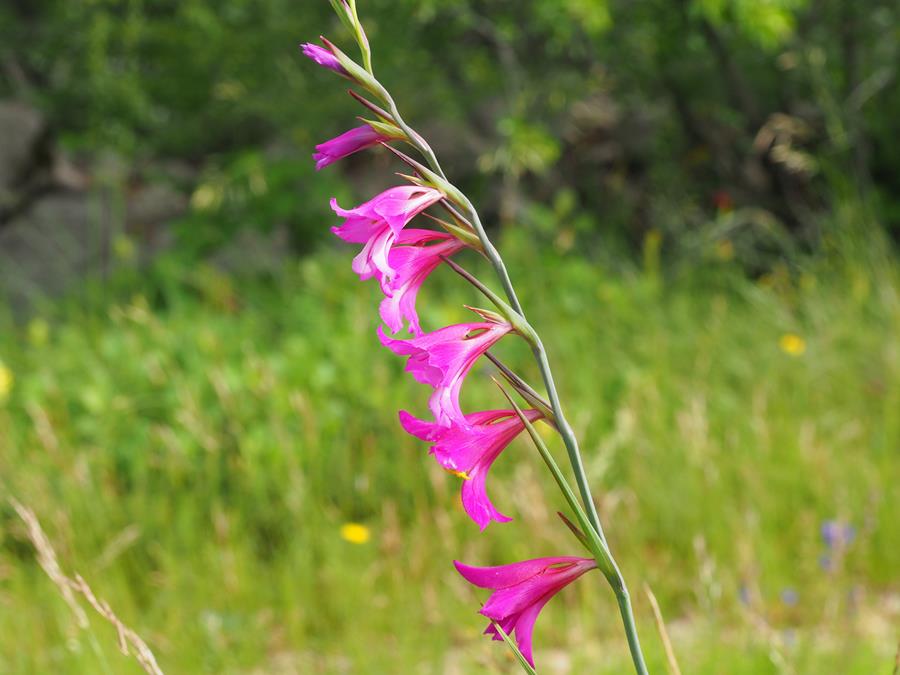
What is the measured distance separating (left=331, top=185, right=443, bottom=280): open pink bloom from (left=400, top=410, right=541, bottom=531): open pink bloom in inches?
5.2

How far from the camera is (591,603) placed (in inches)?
114

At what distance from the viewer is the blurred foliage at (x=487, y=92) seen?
6.07 metres

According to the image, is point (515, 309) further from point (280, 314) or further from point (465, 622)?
point (280, 314)

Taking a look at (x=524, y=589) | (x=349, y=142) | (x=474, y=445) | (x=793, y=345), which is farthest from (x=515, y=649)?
A: (x=793, y=345)

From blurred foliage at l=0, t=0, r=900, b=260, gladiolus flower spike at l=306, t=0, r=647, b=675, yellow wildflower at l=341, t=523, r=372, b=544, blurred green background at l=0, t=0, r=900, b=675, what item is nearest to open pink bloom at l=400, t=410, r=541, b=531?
gladiolus flower spike at l=306, t=0, r=647, b=675

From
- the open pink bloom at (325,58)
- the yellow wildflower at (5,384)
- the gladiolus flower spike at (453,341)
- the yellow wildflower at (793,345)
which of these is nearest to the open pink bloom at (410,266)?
the gladiolus flower spike at (453,341)

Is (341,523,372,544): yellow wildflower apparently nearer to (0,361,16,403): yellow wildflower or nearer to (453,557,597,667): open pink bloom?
(0,361,16,403): yellow wildflower

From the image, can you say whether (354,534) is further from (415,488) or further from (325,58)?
(325,58)

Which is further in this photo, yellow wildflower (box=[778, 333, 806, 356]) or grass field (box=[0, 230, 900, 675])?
yellow wildflower (box=[778, 333, 806, 356])

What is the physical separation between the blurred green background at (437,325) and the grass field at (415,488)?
0.02m

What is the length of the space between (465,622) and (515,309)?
210 centimetres

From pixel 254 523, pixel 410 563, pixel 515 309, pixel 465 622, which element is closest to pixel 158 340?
pixel 254 523

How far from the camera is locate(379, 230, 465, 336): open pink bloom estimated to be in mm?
920

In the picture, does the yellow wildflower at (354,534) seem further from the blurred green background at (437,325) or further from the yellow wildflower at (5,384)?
the yellow wildflower at (5,384)
